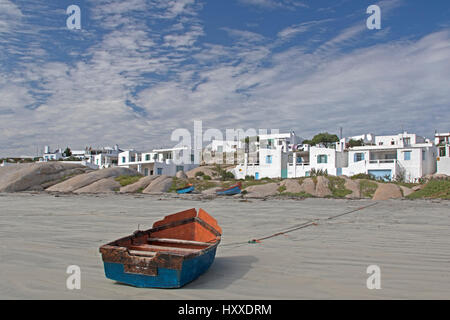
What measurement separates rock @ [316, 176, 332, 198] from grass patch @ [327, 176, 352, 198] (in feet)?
1.11

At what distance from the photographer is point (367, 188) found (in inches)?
1105

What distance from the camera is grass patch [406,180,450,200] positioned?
23809 millimetres

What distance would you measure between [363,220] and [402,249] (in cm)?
536

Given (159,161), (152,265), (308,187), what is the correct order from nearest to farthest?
(152,265) < (308,187) < (159,161)

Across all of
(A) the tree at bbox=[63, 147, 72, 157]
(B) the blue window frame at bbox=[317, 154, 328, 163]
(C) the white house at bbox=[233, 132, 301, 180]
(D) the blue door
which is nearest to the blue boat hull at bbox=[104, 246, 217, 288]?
(D) the blue door

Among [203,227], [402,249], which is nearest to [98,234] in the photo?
[203,227]

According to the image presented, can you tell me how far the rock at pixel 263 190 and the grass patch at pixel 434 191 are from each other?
33.0 feet

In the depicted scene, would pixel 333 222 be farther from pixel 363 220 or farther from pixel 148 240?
pixel 148 240

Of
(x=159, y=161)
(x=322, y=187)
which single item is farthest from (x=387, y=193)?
(x=159, y=161)

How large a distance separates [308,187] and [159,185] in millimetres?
13280

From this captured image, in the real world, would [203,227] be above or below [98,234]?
above

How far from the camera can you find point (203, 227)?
6.73 m

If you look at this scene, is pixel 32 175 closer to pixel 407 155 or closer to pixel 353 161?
pixel 353 161
